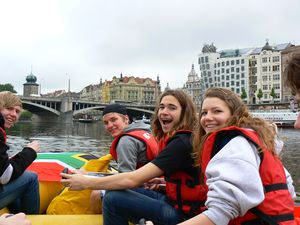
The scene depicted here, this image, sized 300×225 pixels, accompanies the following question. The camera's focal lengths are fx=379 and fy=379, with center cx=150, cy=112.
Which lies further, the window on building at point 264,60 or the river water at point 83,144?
the window on building at point 264,60

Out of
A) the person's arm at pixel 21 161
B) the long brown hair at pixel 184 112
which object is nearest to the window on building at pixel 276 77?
the long brown hair at pixel 184 112

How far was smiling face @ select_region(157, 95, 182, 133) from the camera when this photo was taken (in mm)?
2830

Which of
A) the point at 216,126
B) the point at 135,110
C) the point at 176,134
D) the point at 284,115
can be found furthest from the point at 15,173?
the point at 135,110

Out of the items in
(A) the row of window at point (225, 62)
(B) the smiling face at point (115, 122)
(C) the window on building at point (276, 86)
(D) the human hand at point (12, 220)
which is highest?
(A) the row of window at point (225, 62)

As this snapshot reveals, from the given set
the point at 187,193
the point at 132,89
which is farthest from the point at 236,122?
the point at 132,89

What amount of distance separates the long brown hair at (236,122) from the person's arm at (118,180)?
29cm

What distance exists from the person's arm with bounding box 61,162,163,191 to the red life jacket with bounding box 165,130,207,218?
156mm

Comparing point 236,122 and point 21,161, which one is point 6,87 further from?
point 236,122

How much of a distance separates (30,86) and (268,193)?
361 ft

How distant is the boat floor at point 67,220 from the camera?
2.98 m

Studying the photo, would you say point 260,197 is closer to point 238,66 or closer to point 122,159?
point 122,159

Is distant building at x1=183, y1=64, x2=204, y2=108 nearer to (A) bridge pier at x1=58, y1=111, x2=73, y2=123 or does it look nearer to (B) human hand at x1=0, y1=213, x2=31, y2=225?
(A) bridge pier at x1=58, y1=111, x2=73, y2=123

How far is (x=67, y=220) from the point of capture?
3031 mm

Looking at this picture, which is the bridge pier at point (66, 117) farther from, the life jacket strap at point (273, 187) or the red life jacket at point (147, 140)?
the life jacket strap at point (273, 187)
